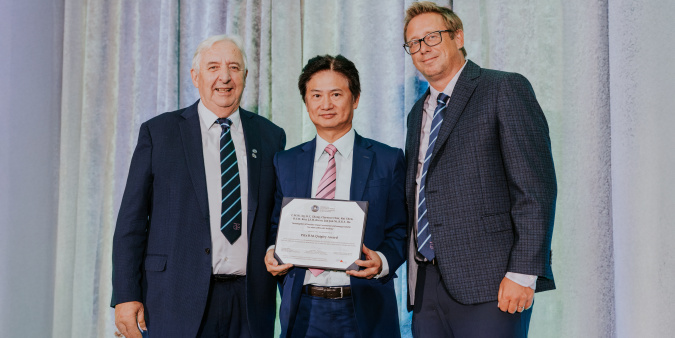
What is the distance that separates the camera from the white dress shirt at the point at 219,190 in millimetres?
1855

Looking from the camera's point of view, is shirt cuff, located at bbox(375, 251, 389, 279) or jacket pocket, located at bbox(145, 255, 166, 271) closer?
shirt cuff, located at bbox(375, 251, 389, 279)

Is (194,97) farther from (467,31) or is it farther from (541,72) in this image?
(541,72)

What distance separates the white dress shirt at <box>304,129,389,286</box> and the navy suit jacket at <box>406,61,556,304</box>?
0.92ft

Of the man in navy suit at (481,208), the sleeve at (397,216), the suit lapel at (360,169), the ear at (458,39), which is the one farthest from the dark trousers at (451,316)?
the ear at (458,39)

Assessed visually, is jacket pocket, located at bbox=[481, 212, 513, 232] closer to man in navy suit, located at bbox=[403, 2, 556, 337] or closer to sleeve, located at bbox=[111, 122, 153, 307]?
man in navy suit, located at bbox=[403, 2, 556, 337]

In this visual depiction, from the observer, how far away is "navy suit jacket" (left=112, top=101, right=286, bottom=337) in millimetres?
1811

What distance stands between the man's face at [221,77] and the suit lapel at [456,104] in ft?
2.57

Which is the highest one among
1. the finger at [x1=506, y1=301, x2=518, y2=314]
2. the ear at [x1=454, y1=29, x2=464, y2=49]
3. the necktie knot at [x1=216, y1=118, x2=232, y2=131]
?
the ear at [x1=454, y1=29, x2=464, y2=49]

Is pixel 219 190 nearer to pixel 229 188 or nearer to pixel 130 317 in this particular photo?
pixel 229 188

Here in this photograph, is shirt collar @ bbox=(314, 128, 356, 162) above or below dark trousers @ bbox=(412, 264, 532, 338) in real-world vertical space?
above

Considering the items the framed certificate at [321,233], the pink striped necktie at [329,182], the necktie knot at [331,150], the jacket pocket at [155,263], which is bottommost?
the jacket pocket at [155,263]

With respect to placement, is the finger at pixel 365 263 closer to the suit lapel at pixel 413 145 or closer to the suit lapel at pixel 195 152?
the suit lapel at pixel 413 145

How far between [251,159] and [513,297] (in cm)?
100

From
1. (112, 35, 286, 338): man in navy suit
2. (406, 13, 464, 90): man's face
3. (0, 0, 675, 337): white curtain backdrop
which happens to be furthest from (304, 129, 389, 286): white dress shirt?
(0, 0, 675, 337): white curtain backdrop
